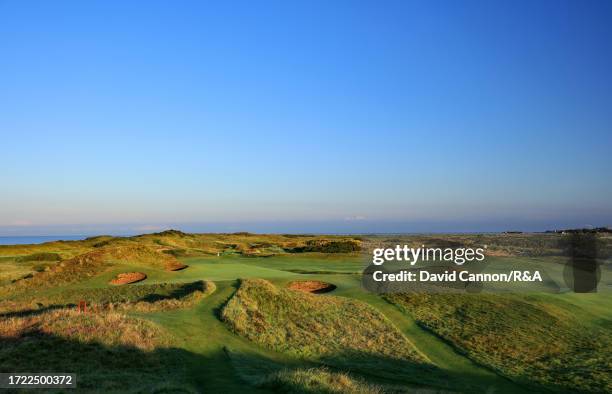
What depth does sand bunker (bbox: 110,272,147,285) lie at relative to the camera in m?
35.1

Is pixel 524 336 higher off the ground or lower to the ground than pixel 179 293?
lower

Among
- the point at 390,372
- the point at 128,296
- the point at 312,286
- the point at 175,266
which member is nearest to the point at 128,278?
the point at 175,266

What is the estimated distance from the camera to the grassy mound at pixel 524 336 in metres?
20.3

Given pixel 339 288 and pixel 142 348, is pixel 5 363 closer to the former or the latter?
pixel 142 348

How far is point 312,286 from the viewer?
1328 inches

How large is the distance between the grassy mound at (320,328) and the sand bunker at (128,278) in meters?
11.4

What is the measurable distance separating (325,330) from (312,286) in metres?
10.4

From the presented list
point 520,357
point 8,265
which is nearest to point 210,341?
point 520,357

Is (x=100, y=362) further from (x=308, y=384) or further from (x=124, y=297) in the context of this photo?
(x=124, y=297)

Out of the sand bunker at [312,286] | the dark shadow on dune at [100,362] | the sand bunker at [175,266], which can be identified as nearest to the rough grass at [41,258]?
the sand bunker at [175,266]

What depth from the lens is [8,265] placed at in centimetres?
4759

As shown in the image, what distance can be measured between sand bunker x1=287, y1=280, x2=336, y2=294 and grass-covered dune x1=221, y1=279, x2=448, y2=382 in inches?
174

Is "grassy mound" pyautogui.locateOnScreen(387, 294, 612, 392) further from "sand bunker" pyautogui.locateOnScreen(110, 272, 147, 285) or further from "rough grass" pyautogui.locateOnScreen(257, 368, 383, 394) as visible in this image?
"sand bunker" pyautogui.locateOnScreen(110, 272, 147, 285)

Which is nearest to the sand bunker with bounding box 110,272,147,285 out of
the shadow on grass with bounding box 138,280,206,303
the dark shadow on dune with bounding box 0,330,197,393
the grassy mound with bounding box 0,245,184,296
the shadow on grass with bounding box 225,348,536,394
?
the grassy mound with bounding box 0,245,184,296
